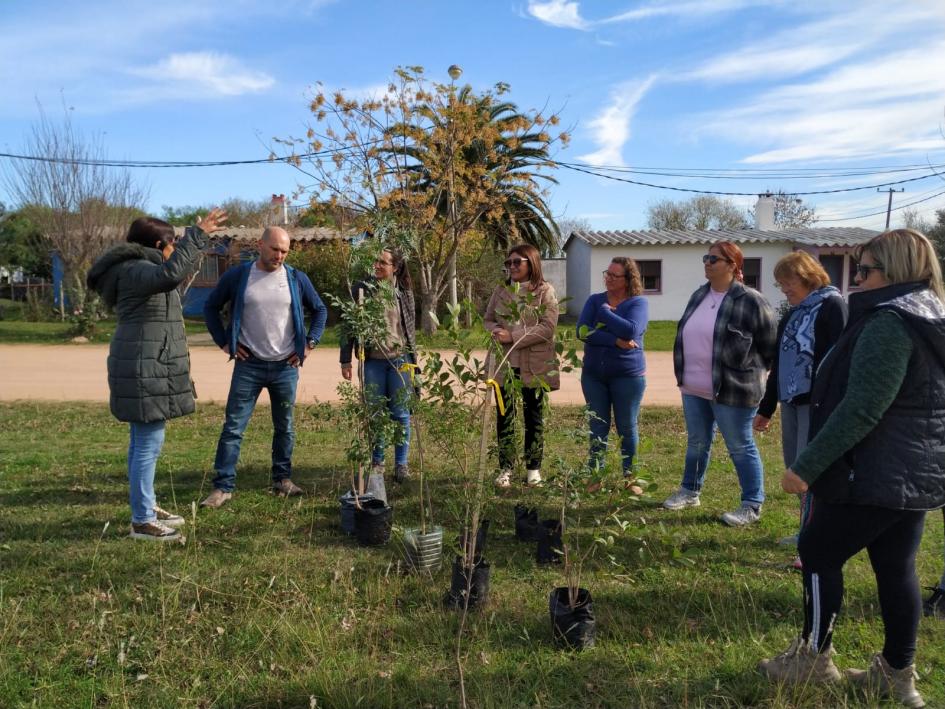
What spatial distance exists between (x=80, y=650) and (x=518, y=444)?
2074mm

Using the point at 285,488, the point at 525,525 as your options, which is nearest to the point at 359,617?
the point at 525,525

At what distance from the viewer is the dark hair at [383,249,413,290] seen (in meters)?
5.00

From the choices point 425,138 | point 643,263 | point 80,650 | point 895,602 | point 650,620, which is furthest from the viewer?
point 643,263

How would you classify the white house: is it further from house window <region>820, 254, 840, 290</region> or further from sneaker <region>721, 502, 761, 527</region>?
sneaker <region>721, 502, 761, 527</region>

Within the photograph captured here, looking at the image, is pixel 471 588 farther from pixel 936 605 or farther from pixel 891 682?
pixel 936 605

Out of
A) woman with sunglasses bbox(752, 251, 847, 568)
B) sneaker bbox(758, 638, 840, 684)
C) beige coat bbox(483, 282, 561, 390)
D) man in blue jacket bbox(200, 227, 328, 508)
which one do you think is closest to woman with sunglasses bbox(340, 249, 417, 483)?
man in blue jacket bbox(200, 227, 328, 508)

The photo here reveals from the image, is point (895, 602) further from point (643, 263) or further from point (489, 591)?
point (643, 263)

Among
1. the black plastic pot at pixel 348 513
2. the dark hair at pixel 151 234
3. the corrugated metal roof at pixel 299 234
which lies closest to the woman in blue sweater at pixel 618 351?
the black plastic pot at pixel 348 513

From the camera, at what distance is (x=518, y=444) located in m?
3.44

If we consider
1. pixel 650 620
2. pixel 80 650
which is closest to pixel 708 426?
pixel 650 620

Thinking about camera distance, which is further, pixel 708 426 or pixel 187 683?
pixel 708 426

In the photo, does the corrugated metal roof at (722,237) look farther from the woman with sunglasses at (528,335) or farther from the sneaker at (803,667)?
the sneaker at (803,667)

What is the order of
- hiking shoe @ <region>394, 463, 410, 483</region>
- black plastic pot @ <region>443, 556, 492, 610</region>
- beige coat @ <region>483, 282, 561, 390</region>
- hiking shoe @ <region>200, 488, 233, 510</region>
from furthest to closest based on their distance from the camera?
1. hiking shoe @ <region>394, 463, 410, 483</region>
2. hiking shoe @ <region>200, 488, 233, 510</region>
3. beige coat @ <region>483, 282, 561, 390</region>
4. black plastic pot @ <region>443, 556, 492, 610</region>

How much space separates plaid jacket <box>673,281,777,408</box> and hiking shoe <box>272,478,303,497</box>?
3.01m
